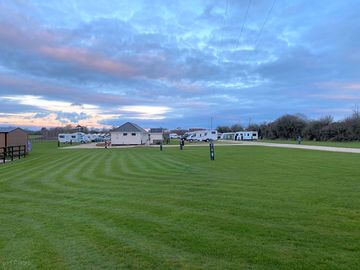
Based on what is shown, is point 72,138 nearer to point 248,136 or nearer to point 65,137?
point 65,137

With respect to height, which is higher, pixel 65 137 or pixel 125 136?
pixel 65 137

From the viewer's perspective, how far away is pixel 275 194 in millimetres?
8320

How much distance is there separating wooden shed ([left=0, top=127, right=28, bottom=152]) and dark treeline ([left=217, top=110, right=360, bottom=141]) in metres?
50.2

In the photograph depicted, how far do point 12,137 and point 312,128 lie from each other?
56696mm

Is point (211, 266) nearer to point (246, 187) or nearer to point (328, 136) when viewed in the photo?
point (246, 187)

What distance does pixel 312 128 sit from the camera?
6738 cm

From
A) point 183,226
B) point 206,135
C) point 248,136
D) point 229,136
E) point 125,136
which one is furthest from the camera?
point 229,136

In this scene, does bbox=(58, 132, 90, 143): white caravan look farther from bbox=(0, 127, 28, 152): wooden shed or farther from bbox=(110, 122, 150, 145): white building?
bbox=(0, 127, 28, 152): wooden shed

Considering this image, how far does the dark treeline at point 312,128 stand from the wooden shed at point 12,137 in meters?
50.2

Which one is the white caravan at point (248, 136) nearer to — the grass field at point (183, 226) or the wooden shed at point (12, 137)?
the wooden shed at point (12, 137)

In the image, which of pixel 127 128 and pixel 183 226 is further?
pixel 127 128

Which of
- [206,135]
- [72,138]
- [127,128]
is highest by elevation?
[127,128]

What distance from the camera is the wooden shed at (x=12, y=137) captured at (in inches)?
1093

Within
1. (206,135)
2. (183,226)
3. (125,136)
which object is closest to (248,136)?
(206,135)
